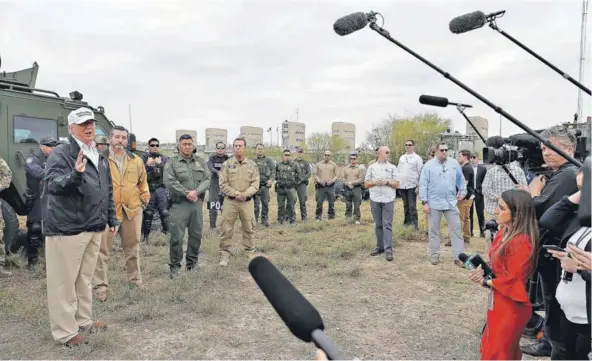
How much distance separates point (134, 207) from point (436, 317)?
11.7 ft

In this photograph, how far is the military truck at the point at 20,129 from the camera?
5.92m

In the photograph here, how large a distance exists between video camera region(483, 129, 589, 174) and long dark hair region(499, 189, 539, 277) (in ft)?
1.03

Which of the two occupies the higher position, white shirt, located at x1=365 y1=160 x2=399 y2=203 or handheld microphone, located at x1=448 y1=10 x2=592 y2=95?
handheld microphone, located at x1=448 y1=10 x2=592 y2=95

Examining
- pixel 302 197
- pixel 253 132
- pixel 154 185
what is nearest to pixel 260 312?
pixel 154 185

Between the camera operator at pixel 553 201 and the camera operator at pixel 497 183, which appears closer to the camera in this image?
the camera operator at pixel 553 201

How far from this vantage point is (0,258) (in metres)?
5.53

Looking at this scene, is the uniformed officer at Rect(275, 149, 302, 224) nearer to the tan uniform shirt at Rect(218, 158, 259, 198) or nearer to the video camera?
the tan uniform shirt at Rect(218, 158, 259, 198)

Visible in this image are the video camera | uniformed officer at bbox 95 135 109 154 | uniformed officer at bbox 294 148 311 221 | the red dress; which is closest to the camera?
the red dress

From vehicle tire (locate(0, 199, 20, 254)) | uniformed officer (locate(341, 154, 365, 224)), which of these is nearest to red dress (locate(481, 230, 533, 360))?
vehicle tire (locate(0, 199, 20, 254))

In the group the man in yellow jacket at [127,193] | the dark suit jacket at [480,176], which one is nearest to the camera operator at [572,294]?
the man in yellow jacket at [127,193]

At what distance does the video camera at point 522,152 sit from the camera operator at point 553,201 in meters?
0.12

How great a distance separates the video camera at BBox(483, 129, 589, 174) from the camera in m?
3.14

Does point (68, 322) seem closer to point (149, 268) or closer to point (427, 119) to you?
point (149, 268)

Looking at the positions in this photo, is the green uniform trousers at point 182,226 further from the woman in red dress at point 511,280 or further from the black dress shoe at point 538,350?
the black dress shoe at point 538,350
